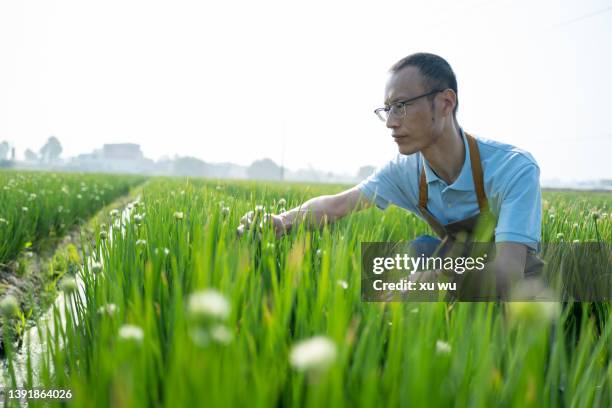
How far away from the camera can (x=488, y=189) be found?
85.8 inches

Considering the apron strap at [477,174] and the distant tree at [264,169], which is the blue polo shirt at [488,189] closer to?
the apron strap at [477,174]

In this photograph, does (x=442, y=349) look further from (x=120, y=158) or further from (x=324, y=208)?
(x=120, y=158)

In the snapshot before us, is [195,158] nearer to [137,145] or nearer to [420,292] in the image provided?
[137,145]

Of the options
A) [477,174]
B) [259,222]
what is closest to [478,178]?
[477,174]

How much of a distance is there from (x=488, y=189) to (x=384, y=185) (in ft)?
2.17

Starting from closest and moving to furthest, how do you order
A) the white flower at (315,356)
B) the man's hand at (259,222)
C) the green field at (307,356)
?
the white flower at (315,356) < the green field at (307,356) < the man's hand at (259,222)

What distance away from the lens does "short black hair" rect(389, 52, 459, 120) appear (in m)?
2.15

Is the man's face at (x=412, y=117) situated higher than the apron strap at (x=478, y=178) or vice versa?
the man's face at (x=412, y=117)

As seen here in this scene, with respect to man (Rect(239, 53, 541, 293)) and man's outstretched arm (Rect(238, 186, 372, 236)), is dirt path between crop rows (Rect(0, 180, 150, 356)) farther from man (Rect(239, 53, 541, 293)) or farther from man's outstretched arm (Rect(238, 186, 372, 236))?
man (Rect(239, 53, 541, 293))

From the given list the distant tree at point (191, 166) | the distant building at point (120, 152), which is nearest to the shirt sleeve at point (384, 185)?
the distant tree at point (191, 166)

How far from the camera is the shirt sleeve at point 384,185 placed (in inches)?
105

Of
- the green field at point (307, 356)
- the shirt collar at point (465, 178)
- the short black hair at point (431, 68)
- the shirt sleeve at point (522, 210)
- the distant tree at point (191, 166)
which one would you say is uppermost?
the distant tree at point (191, 166)

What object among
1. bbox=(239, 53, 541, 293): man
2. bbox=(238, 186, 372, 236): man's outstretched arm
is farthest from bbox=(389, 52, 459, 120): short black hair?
bbox=(238, 186, 372, 236): man's outstretched arm

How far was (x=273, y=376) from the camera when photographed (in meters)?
0.87
